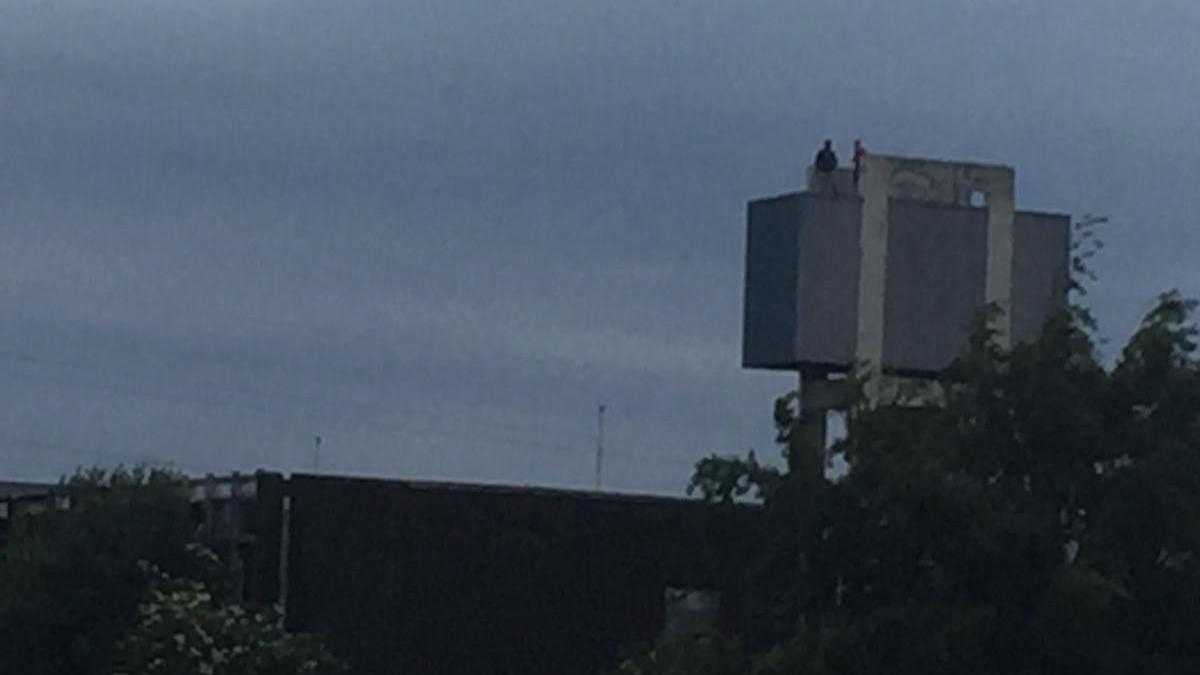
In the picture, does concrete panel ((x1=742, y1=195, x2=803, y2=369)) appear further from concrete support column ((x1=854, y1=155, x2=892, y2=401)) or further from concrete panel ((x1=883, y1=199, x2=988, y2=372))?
concrete panel ((x1=883, y1=199, x2=988, y2=372))

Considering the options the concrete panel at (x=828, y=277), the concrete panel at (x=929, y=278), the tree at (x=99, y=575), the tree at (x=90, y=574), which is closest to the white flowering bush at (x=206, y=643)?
the tree at (x=99, y=575)

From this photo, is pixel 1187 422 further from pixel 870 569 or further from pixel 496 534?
pixel 496 534

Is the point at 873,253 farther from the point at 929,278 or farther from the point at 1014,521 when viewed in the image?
the point at 1014,521

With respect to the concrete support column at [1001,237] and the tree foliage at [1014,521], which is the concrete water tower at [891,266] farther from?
the tree foliage at [1014,521]

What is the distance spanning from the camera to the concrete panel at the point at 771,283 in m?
37.3

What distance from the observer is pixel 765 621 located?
29609 mm

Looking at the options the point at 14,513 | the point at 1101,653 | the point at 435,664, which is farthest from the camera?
→ the point at 14,513

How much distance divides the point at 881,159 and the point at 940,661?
12.3 metres

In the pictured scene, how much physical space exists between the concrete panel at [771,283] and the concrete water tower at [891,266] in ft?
0.04

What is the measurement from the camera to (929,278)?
38344mm

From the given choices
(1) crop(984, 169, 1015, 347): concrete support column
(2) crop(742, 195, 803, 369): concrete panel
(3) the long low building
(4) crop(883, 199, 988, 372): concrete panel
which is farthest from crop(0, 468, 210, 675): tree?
(1) crop(984, 169, 1015, 347): concrete support column

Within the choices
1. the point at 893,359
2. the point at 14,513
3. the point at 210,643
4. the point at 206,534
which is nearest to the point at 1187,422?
the point at 893,359

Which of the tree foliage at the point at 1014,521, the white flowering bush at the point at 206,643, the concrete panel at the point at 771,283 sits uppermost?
the concrete panel at the point at 771,283

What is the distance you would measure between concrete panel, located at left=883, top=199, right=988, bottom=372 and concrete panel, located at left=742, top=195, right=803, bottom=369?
1.39 metres
